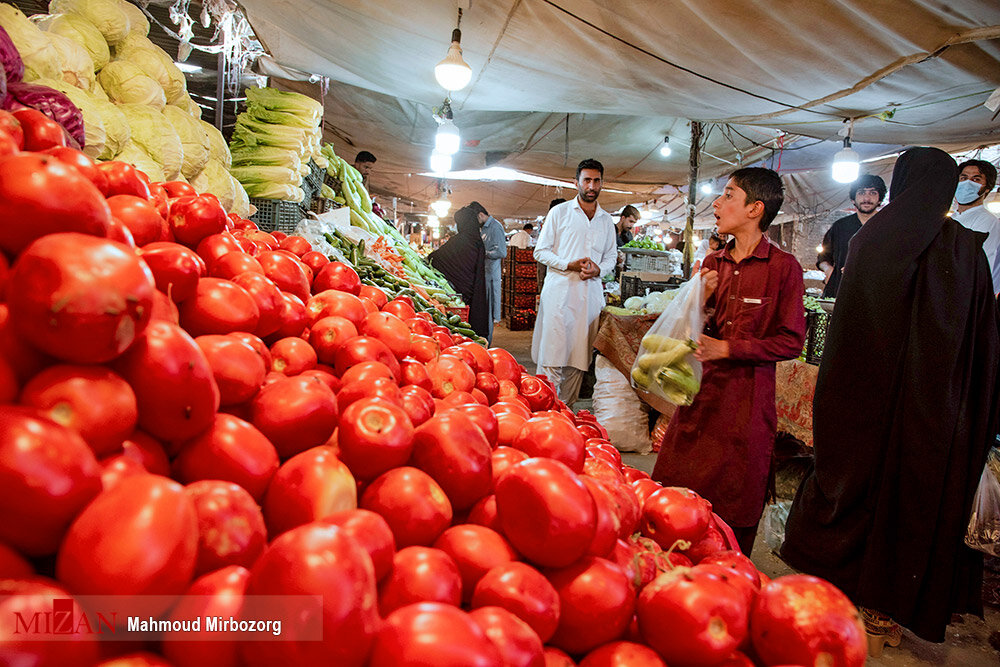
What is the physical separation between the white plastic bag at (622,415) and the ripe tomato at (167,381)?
5.16 m

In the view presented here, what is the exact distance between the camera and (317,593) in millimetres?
556

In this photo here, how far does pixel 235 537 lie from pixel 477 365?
1.28 meters

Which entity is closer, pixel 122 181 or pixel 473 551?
pixel 473 551

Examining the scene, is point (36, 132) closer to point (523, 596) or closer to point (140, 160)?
point (523, 596)

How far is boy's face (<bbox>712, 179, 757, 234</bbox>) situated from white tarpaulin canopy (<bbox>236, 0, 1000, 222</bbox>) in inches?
76.3

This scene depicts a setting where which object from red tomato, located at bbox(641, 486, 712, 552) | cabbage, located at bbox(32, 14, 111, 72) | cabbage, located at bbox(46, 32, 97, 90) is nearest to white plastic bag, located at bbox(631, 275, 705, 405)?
red tomato, located at bbox(641, 486, 712, 552)

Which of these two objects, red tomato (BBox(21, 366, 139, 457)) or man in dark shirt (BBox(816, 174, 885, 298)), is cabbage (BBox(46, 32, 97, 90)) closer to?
red tomato (BBox(21, 366, 139, 457))

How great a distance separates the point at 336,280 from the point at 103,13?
112 inches

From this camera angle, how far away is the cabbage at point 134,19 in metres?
3.51

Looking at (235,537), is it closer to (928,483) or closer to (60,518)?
(60,518)

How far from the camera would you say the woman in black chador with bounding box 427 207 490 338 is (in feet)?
24.9

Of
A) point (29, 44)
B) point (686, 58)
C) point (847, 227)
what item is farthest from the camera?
point (847, 227)

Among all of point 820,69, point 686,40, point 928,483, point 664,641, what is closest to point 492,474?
point 664,641

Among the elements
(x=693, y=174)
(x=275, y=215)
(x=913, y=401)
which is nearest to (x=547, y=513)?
(x=913, y=401)
